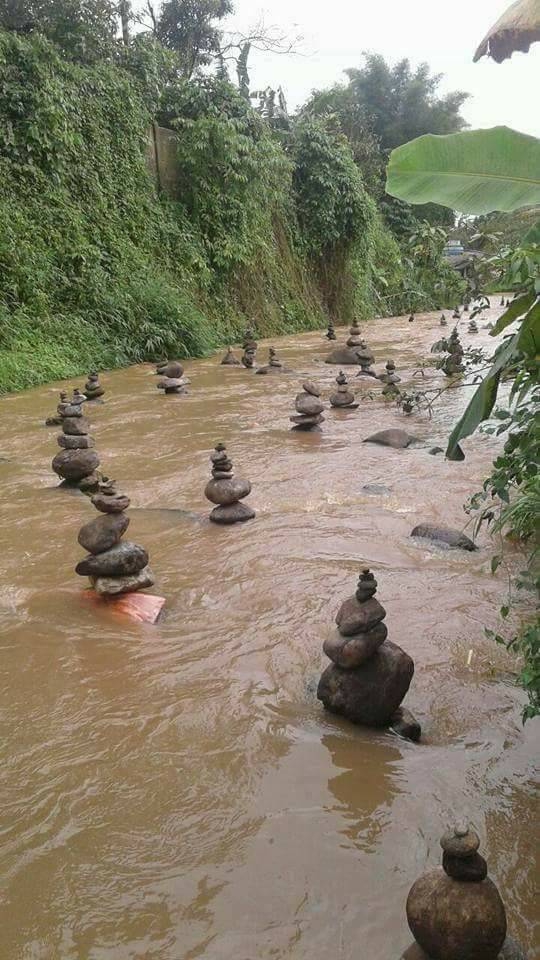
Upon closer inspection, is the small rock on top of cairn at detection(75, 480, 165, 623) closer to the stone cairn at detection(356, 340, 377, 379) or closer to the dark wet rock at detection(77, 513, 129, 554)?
the dark wet rock at detection(77, 513, 129, 554)

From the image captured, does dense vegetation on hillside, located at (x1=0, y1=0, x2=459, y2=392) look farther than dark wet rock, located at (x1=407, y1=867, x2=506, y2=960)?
Yes

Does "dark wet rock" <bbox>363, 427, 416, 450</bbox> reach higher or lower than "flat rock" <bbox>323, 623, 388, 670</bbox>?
lower

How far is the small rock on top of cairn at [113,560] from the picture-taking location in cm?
385

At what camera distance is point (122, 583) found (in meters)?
3.90

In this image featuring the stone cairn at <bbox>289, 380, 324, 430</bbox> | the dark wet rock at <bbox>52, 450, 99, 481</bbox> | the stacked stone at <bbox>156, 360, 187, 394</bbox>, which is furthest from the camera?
the stacked stone at <bbox>156, 360, 187, 394</bbox>

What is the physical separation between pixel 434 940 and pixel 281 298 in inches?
719

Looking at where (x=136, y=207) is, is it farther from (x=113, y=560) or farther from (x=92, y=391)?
(x=113, y=560)

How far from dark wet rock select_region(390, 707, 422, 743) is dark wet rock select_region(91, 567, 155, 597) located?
1.66 meters

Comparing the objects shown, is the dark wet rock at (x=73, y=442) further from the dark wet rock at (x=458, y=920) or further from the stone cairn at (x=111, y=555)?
the dark wet rock at (x=458, y=920)

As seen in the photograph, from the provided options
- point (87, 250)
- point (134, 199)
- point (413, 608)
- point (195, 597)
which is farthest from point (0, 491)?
point (134, 199)

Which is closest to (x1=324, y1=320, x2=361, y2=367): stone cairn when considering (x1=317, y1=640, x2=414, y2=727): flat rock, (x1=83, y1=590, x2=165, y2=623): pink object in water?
(x1=83, y1=590, x2=165, y2=623): pink object in water

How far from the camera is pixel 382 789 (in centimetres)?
239

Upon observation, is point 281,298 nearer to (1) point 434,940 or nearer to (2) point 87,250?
(2) point 87,250

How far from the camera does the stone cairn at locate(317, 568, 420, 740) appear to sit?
2754mm
